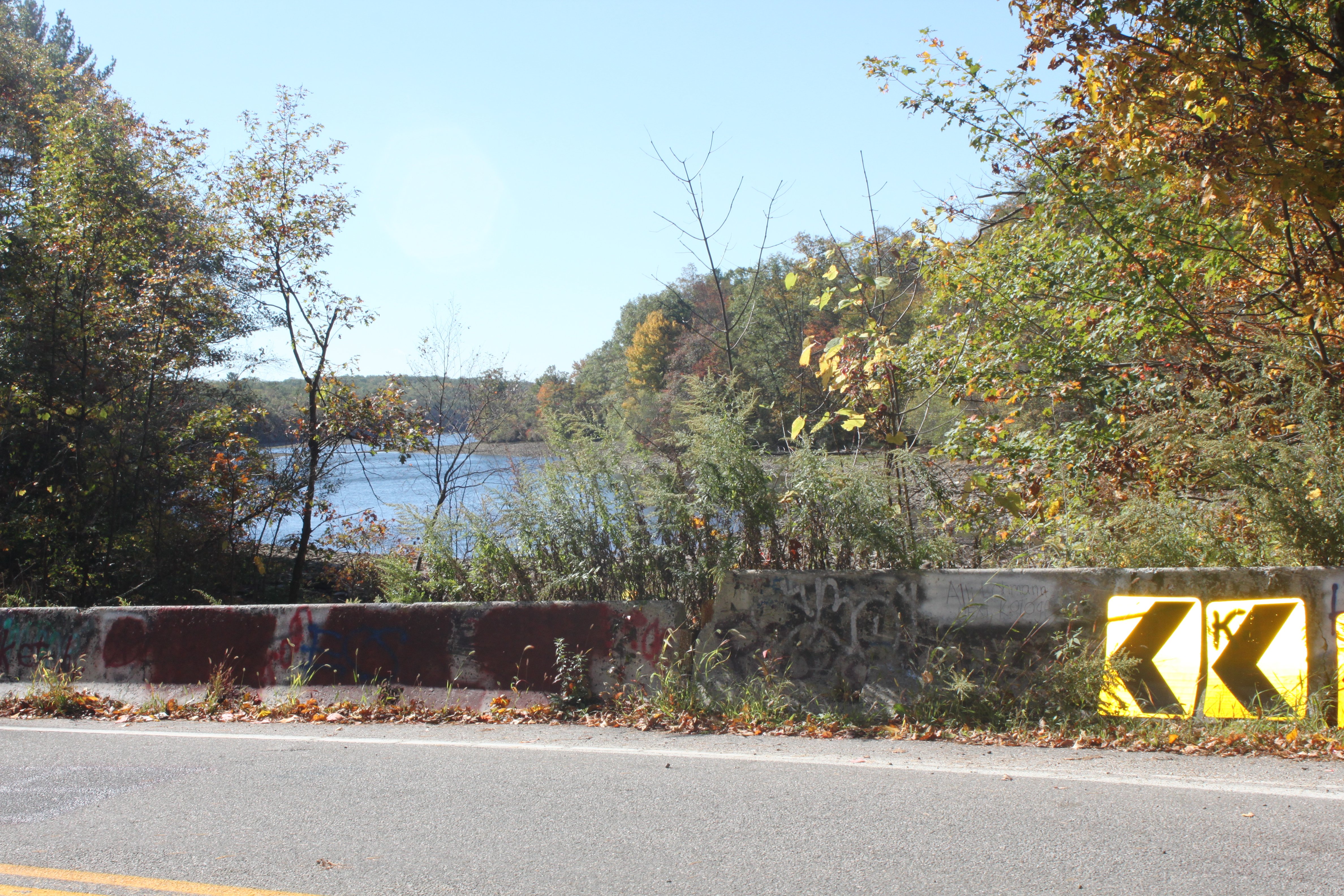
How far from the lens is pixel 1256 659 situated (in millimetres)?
5414

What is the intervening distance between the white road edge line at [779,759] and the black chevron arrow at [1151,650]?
872mm

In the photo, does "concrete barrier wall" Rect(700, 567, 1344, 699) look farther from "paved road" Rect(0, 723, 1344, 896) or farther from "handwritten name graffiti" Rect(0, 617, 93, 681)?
"handwritten name graffiti" Rect(0, 617, 93, 681)

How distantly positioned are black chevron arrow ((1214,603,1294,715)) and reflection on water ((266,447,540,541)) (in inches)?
214

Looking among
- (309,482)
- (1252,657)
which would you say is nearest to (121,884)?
(1252,657)

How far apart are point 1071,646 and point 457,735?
4.16 metres

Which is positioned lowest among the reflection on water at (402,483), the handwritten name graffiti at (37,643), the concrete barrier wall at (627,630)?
the handwritten name graffiti at (37,643)

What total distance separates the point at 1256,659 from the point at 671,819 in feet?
12.2

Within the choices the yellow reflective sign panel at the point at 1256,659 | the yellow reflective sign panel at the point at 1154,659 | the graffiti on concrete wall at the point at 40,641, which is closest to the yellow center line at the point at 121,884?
the graffiti on concrete wall at the point at 40,641

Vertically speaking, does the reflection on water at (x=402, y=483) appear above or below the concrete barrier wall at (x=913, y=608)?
above

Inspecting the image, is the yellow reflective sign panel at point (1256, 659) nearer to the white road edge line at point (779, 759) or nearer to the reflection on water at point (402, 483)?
the white road edge line at point (779, 759)

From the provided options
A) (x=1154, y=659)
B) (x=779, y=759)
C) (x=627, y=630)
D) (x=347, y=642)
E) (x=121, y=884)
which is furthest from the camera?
(x=347, y=642)

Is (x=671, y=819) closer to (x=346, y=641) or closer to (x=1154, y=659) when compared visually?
(x=1154, y=659)

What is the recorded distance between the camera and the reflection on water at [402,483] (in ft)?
30.3

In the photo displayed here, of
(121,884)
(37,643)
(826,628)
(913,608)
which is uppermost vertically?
(913,608)
